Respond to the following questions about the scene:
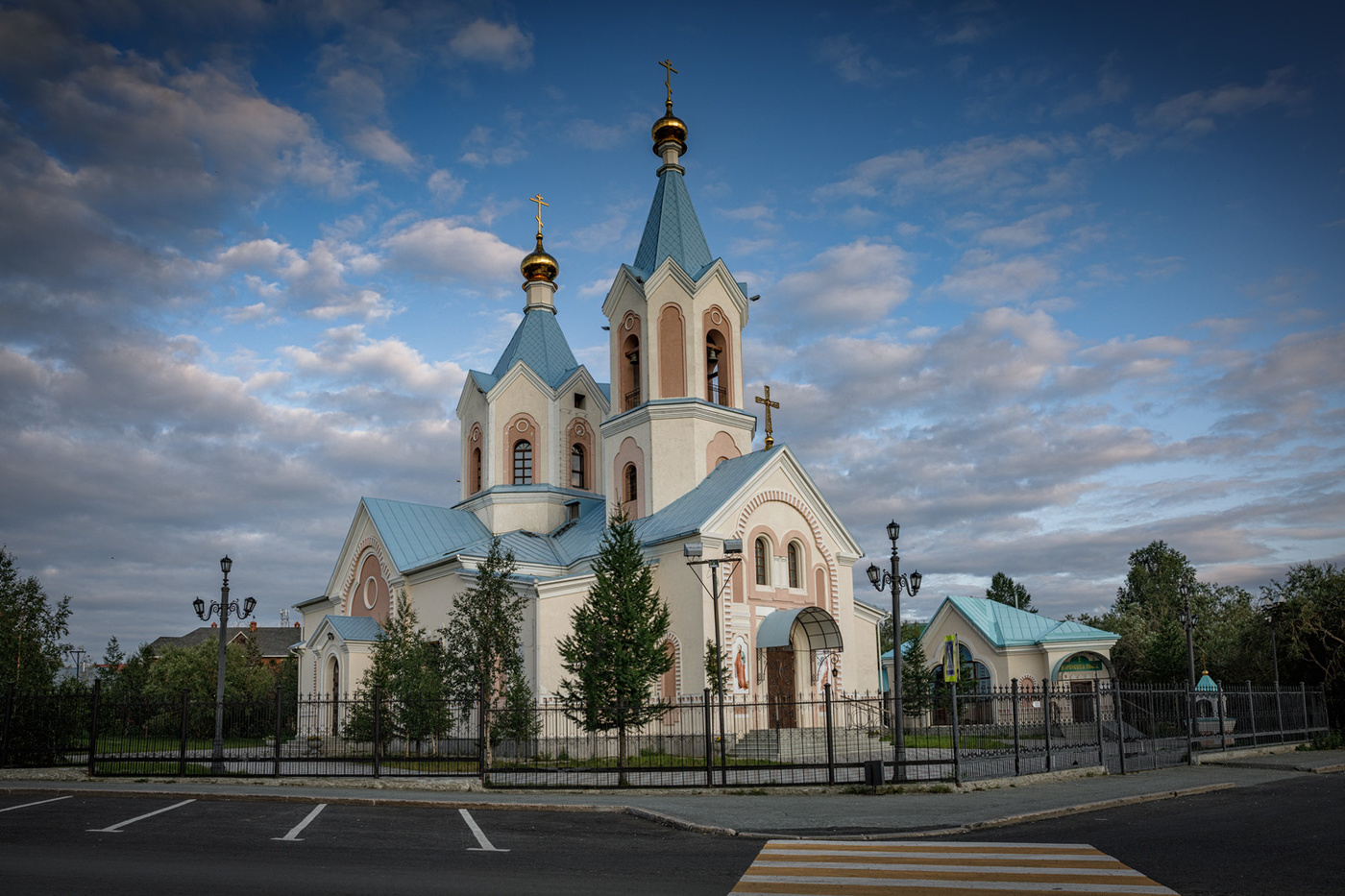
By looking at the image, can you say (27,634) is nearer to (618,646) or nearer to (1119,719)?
(618,646)

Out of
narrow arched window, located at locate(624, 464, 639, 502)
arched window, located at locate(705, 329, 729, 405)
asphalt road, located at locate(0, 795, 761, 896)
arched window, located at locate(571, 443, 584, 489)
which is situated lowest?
asphalt road, located at locate(0, 795, 761, 896)

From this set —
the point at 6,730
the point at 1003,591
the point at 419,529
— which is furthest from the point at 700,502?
the point at 1003,591

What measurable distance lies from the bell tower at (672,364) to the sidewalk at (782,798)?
14732mm

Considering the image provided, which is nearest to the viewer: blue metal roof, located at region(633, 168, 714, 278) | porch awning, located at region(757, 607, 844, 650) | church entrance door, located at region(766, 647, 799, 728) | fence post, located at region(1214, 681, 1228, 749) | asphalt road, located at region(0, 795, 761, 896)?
asphalt road, located at region(0, 795, 761, 896)

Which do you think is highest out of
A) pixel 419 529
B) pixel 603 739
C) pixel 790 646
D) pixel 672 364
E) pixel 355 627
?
pixel 672 364

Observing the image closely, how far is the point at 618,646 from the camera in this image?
2050 cm

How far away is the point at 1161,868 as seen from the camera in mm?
9133

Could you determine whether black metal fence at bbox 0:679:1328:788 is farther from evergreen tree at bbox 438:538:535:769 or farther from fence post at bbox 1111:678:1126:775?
evergreen tree at bbox 438:538:535:769

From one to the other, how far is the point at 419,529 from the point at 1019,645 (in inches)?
896

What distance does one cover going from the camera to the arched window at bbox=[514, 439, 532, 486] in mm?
35812

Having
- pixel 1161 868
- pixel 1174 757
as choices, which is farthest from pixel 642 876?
pixel 1174 757

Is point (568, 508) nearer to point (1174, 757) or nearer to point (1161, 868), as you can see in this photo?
point (1174, 757)

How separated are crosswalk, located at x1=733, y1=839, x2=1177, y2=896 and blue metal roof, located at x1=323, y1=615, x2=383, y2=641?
2266 cm

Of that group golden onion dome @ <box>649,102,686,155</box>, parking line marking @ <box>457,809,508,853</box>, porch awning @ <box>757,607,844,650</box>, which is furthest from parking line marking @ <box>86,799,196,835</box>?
golden onion dome @ <box>649,102,686,155</box>
